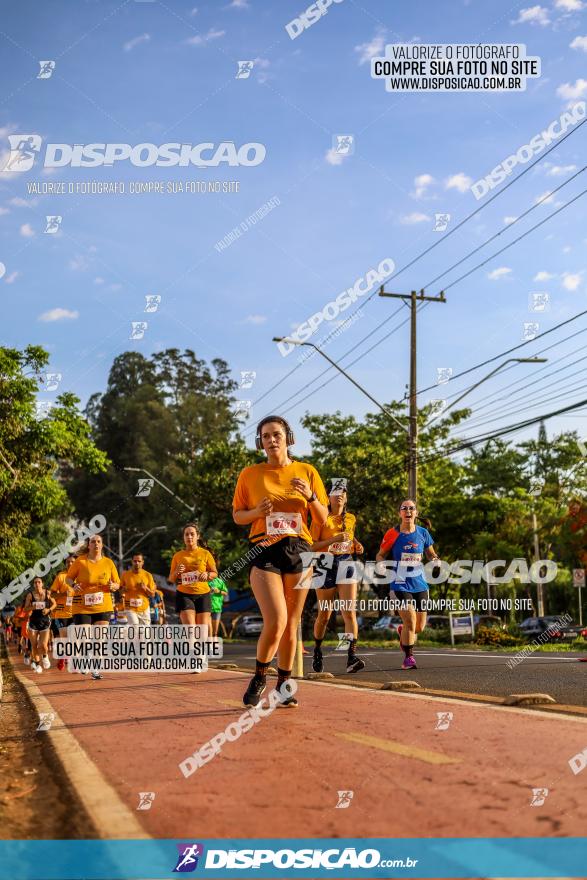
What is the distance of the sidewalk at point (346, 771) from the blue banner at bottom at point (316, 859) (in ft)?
0.28

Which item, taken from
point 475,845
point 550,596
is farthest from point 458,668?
point 550,596

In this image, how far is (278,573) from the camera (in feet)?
23.2

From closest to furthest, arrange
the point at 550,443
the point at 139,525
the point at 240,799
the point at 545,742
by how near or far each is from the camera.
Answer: the point at 240,799
the point at 545,742
the point at 550,443
the point at 139,525

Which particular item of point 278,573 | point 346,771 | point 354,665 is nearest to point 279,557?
point 278,573

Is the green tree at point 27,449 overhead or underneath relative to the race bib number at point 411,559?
overhead

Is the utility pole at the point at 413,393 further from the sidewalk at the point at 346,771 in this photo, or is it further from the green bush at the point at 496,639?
the sidewalk at the point at 346,771

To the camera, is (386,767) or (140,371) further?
(140,371)

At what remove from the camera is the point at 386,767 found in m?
4.48

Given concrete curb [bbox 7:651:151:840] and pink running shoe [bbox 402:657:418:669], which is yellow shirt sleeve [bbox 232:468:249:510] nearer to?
concrete curb [bbox 7:651:151:840]

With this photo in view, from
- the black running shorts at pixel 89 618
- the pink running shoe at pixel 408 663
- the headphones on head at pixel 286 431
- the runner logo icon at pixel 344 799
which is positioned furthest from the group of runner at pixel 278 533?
the black running shorts at pixel 89 618

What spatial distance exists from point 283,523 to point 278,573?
362 mm

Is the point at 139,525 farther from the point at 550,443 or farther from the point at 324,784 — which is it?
the point at 324,784

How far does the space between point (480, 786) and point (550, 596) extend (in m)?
54.7

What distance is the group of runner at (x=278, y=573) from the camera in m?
7.05
